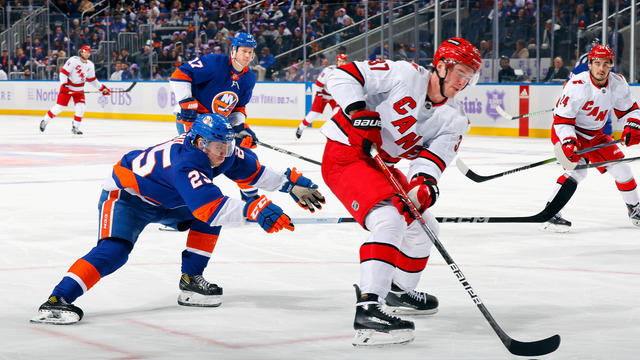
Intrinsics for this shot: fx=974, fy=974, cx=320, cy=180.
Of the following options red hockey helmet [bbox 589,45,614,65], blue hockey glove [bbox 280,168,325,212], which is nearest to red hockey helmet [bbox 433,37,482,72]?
blue hockey glove [bbox 280,168,325,212]

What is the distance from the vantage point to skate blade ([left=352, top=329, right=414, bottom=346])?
10.8 ft

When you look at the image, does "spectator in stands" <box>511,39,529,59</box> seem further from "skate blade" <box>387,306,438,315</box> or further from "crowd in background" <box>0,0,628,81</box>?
"skate blade" <box>387,306,438,315</box>

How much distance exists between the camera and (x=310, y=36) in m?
17.0

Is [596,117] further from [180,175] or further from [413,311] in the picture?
[180,175]

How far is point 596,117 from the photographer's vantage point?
6.42 meters

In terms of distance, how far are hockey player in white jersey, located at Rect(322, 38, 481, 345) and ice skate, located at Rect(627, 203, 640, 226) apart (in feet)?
9.73

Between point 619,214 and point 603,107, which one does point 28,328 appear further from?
point 619,214

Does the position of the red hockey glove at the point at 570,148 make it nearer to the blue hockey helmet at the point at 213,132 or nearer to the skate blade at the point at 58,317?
the blue hockey helmet at the point at 213,132

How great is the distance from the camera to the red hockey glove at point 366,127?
3.60m

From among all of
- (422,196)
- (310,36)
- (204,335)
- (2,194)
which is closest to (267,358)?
(204,335)

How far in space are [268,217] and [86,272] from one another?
78 centimetres

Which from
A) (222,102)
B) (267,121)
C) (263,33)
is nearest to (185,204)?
(222,102)

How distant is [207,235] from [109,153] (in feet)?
27.1

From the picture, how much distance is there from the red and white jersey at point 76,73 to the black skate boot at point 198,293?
39.9 feet
